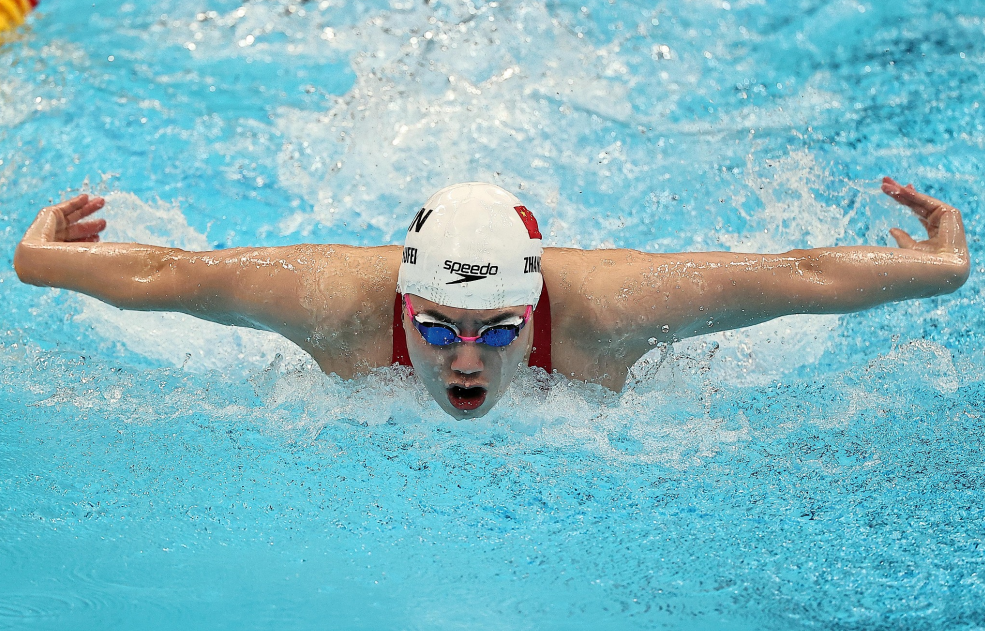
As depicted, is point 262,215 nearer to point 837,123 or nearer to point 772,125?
point 772,125

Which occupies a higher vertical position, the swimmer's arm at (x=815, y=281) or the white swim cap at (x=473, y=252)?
the white swim cap at (x=473, y=252)

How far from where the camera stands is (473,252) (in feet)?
9.07

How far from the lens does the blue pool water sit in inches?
114

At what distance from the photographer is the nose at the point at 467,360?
2.77 metres

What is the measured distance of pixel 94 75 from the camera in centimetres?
554

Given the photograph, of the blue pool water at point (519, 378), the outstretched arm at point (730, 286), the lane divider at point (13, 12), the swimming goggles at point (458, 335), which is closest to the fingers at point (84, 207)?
the blue pool water at point (519, 378)

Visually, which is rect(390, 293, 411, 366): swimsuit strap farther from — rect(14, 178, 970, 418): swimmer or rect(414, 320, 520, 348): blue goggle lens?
rect(414, 320, 520, 348): blue goggle lens

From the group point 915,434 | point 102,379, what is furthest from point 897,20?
point 102,379

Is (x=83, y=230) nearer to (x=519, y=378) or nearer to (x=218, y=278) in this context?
(x=218, y=278)

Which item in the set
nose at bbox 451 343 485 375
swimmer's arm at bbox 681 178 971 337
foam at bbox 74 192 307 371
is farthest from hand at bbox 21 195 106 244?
swimmer's arm at bbox 681 178 971 337

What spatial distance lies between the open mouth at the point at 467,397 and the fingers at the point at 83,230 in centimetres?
151

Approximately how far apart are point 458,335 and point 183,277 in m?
0.92

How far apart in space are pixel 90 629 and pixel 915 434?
2.65 metres

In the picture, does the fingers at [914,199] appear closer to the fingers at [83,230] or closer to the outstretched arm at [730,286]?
the outstretched arm at [730,286]
